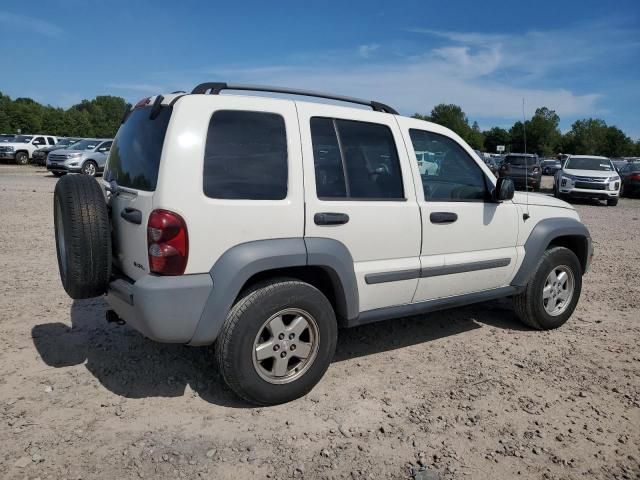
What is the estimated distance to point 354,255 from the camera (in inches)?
133

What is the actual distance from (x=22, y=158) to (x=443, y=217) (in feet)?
97.7

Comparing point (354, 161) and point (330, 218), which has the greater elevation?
point (354, 161)

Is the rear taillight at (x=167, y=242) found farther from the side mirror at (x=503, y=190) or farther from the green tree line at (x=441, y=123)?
the green tree line at (x=441, y=123)

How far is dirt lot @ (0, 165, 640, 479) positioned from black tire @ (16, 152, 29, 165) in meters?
26.6

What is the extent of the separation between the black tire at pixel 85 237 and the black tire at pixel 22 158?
2879 centimetres

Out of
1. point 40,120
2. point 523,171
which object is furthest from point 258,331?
point 40,120

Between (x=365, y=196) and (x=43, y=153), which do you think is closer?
(x=365, y=196)

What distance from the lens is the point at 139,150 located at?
319cm

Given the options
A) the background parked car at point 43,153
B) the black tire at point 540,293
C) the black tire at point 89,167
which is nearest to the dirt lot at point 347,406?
the black tire at point 540,293

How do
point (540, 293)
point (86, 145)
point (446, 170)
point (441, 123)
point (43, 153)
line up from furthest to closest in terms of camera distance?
point (441, 123) < point (43, 153) < point (86, 145) < point (540, 293) < point (446, 170)

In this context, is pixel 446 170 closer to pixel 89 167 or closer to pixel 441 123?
pixel 89 167

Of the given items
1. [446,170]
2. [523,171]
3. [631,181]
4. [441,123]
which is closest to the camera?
[446,170]

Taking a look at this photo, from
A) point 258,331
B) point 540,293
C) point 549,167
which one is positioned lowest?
point 540,293

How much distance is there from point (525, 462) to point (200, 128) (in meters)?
2.56
